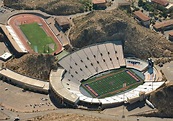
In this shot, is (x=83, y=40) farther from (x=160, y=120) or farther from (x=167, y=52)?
(x=160, y=120)

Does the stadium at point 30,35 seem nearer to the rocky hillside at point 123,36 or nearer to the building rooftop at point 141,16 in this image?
the rocky hillside at point 123,36

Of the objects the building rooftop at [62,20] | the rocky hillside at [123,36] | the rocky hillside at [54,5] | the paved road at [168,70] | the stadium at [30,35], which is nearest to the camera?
the paved road at [168,70]

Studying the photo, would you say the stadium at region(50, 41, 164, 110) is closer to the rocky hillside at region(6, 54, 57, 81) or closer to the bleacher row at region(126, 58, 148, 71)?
the bleacher row at region(126, 58, 148, 71)

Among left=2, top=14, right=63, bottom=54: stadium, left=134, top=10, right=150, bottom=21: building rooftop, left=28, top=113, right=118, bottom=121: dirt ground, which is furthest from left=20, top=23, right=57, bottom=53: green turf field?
left=134, top=10, right=150, bottom=21: building rooftop

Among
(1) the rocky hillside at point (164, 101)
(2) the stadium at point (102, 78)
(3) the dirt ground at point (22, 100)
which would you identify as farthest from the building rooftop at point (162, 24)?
(3) the dirt ground at point (22, 100)

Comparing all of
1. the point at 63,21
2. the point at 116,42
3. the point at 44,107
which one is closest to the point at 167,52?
the point at 116,42
